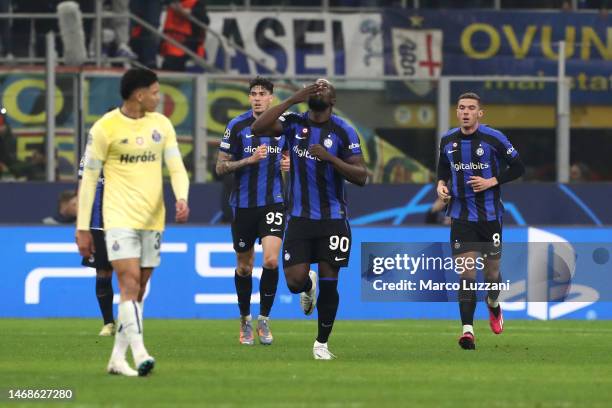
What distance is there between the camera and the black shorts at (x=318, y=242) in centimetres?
1275

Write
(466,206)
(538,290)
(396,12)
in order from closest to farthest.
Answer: (466,206) < (538,290) < (396,12)

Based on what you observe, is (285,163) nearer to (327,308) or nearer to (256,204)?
(256,204)

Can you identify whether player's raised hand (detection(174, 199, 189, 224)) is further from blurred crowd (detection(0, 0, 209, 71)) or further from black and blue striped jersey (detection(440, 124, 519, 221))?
blurred crowd (detection(0, 0, 209, 71))

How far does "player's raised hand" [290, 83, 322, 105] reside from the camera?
12000 mm

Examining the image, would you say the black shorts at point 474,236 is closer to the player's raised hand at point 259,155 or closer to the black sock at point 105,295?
the player's raised hand at point 259,155

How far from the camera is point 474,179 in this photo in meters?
14.3

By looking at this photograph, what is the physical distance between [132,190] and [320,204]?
2288mm

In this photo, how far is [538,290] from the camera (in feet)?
62.1

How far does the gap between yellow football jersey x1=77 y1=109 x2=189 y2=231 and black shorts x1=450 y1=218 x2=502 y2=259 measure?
4045 millimetres

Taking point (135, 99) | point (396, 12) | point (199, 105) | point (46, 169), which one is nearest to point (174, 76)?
point (199, 105)

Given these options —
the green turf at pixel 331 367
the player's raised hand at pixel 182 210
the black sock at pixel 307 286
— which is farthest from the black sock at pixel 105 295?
the player's raised hand at pixel 182 210

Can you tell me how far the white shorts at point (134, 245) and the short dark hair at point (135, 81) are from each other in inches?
36.5

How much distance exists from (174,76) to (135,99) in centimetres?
1163

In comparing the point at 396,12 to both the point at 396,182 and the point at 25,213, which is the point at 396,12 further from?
the point at 25,213
